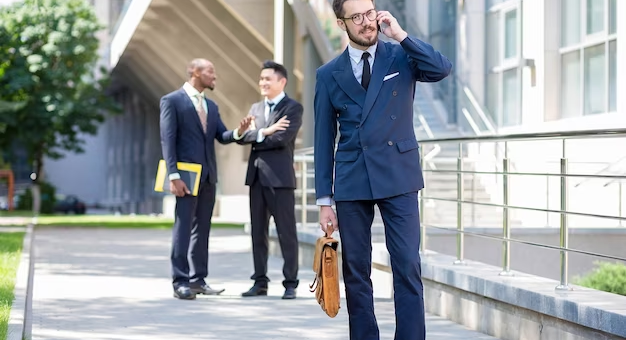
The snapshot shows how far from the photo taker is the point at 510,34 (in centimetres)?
2050

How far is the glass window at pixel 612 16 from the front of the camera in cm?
1639

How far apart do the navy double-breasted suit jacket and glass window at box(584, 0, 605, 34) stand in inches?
444

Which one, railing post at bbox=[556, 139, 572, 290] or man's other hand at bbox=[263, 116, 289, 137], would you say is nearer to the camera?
railing post at bbox=[556, 139, 572, 290]

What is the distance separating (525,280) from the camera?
7.73 metres

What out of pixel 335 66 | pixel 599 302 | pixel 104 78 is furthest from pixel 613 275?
pixel 104 78

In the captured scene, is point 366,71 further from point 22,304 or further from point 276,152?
point 276,152

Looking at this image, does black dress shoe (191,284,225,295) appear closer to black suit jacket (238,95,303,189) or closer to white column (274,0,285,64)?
black suit jacket (238,95,303,189)

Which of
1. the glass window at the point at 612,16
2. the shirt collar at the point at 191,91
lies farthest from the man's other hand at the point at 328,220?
the glass window at the point at 612,16

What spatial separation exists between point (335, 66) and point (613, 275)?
244 inches

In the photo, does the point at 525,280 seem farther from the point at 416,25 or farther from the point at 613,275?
the point at 416,25

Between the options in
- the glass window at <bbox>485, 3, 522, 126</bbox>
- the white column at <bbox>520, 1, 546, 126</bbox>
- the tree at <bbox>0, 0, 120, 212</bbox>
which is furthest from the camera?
the tree at <bbox>0, 0, 120, 212</bbox>

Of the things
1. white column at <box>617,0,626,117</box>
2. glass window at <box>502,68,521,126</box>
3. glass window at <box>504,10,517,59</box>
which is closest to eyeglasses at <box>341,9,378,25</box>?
white column at <box>617,0,626,117</box>

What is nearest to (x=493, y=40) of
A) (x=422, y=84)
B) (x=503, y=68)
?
(x=503, y=68)

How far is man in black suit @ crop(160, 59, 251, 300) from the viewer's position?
33.8 feet
